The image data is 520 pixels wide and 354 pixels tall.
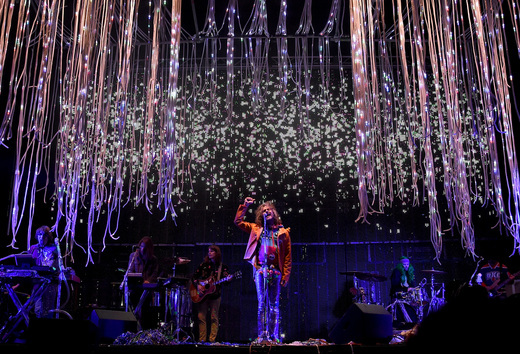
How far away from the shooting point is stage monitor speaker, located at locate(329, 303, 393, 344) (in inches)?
136

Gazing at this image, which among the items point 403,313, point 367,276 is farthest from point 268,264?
point 403,313

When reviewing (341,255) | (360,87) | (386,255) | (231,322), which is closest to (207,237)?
(231,322)

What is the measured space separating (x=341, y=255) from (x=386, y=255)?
0.75 m

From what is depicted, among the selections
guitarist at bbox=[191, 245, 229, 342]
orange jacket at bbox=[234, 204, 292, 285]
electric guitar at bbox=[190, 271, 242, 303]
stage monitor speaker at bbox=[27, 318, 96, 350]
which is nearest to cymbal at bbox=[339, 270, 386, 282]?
electric guitar at bbox=[190, 271, 242, 303]

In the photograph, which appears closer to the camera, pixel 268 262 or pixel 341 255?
pixel 268 262

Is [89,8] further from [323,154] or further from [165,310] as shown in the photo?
[323,154]

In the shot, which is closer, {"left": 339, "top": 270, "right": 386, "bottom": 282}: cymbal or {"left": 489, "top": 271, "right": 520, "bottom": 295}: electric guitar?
{"left": 489, "top": 271, "right": 520, "bottom": 295}: electric guitar

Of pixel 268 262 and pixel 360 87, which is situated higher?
pixel 360 87

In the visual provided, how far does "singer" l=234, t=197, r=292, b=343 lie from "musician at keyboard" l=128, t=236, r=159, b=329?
5.21ft

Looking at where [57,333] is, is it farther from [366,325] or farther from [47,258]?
[47,258]

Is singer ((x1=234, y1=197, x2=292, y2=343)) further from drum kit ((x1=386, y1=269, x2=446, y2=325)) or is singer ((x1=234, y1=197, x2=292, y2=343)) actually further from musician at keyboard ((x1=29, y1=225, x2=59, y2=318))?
drum kit ((x1=386, y1=269, x2=446, y2=325))

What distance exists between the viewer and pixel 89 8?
12.5 ft

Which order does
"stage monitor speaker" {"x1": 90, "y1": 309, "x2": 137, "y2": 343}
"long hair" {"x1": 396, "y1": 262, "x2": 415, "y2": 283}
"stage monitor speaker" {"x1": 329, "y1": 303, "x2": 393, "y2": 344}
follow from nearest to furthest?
"stage monitor speaker" {"x1": 329, "y1": 303, "x2": 393, "y2": 344}
"stage monitor speaker" {"x1": 90, "y1": 309, "x2": 137, "y2": 343}
"long hair" {"x1": 396, "y1": 262, "x2": 415, "y2": 283}

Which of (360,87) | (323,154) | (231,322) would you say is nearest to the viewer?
(360,87)
